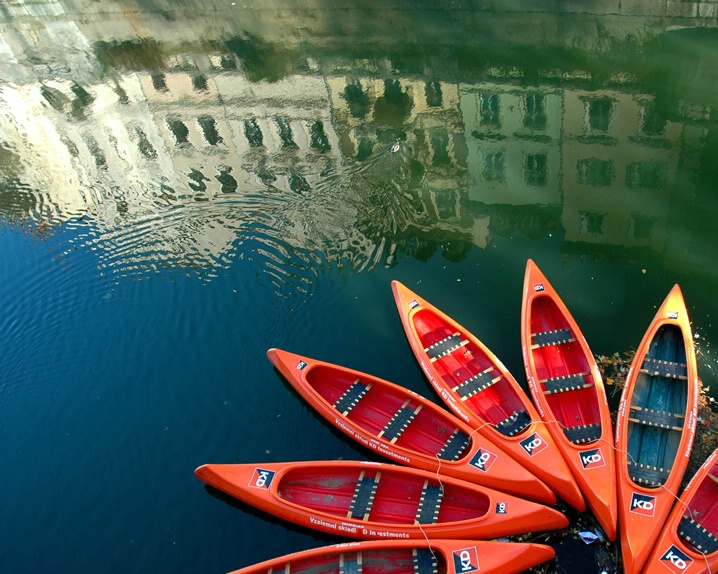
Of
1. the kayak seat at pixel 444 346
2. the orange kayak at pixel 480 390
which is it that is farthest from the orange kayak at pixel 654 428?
the kayak seat at pixel 444 346

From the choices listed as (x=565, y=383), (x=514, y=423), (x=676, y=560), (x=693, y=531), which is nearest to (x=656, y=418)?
(x=565, y=383)

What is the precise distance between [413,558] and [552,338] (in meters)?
5.85

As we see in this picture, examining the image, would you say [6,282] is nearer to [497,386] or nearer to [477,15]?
[497,386]

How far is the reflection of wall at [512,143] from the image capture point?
1986 cm

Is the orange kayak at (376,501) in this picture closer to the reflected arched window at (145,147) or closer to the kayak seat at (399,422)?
the kayak seat at (399,422)

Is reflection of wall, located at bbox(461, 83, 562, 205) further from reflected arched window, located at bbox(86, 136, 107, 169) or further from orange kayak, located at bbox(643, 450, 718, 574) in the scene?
reflected arched window, located at bbox(86, 136, 107, 169)

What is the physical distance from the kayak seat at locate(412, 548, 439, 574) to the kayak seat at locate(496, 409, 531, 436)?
115 inches

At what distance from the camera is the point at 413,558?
10.6 metres

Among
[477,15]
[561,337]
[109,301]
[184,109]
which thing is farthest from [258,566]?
[477,15]

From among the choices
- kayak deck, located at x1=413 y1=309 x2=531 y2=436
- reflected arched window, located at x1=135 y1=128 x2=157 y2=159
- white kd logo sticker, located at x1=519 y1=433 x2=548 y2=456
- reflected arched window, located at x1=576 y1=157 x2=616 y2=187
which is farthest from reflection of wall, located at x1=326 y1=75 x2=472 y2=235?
reflected arched window, located at x1=135 y1=128 x2=157 y2=159

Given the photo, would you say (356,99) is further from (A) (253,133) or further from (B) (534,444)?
(B) (534,444)

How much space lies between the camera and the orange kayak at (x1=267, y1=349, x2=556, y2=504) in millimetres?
11344

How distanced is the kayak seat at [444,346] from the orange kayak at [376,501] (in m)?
3.04

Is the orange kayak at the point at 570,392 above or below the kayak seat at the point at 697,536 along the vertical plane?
above
